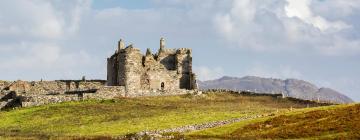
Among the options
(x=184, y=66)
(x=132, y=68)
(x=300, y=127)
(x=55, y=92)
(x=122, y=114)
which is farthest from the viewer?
(x=184, y=66)

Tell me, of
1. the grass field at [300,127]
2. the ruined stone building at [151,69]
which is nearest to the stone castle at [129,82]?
the ruined stone building at [151,69]

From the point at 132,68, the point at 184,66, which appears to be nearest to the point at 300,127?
the point at 132,68

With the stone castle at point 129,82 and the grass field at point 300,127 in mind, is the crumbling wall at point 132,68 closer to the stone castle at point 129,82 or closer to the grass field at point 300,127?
the stone castle at point 129,82

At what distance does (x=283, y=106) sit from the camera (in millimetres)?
112500

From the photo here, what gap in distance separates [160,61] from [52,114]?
42.8 meters

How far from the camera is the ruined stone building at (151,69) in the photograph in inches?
5133

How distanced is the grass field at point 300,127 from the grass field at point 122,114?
9360 mm

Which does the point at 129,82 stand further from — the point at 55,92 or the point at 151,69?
the point at 55,92

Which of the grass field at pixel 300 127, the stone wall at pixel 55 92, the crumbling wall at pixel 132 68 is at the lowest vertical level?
the grass field at pixel 300 127

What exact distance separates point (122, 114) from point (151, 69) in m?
38.3

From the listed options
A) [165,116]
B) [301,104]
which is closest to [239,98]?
[301,104]

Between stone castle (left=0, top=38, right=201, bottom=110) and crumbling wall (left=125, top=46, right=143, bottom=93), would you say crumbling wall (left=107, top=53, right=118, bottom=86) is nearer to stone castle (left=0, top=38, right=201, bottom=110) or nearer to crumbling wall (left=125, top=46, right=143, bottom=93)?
stone castle (left=0, top=38, right=201, bottom=110)

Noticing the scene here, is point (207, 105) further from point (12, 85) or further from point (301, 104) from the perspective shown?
point (12, 85)

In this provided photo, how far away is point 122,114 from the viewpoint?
323 ft
